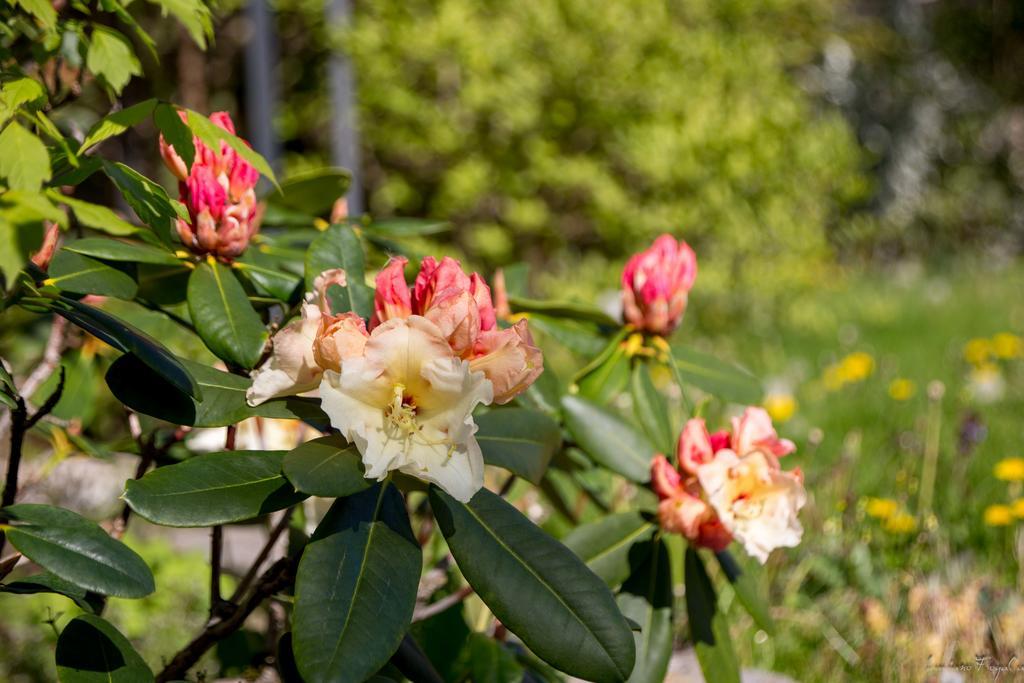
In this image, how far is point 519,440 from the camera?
119cm

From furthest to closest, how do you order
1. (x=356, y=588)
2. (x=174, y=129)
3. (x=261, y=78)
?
(x=261, y=78)
(x=174, y=129)
(x=356, y=588)

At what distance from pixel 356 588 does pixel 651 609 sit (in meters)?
0.57

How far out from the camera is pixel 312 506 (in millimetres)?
1854

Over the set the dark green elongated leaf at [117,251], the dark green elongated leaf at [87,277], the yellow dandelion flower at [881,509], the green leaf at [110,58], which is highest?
the green leaf at [110,58]

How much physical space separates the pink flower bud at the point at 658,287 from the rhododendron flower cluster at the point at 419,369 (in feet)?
1.57

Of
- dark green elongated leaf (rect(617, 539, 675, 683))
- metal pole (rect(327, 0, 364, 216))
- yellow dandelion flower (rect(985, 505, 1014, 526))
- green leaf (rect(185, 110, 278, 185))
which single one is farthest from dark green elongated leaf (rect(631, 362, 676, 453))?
metal pole (rect(327, 0, 364, 216))

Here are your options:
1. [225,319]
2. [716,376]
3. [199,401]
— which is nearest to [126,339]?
[199,401]

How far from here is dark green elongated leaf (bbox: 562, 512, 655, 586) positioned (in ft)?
4.49

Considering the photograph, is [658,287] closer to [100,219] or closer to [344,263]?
[344,263]

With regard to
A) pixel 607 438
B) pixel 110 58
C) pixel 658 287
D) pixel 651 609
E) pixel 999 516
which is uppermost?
pixel 110 58

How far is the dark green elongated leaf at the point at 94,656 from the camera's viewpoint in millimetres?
1013

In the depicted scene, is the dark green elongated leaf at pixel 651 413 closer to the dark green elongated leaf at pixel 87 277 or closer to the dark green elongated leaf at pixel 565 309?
the dark green elongated leaf at pixel 565 309

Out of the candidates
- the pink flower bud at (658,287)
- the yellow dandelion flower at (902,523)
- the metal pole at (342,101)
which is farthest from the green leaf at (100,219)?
the metal pole at (342,101)

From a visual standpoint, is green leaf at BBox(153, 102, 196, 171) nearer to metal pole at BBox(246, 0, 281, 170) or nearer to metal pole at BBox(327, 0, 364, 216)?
metal pole at BBox(246, 0, 281, 170)
